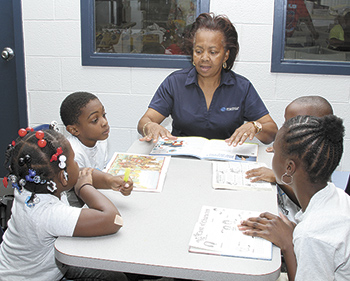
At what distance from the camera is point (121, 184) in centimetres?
136

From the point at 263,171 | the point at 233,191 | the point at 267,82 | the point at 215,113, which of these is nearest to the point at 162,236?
the point at 233,191

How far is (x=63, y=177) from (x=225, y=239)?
0.53 m

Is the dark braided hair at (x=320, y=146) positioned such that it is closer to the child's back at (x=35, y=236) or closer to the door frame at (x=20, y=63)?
the child's back at (x=35, y=236)

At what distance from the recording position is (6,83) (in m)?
3.08

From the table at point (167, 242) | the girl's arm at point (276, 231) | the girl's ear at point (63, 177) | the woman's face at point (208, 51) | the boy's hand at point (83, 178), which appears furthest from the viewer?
the woman's face at point (208, 51)

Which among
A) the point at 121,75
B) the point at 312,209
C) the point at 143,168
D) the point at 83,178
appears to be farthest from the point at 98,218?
the point at 121,75

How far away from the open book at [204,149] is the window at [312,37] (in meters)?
1.08

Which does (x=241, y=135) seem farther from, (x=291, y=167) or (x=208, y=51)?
(x=291, y=167)

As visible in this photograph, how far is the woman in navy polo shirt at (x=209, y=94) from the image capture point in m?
2.16

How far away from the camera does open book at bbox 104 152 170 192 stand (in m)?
1.47

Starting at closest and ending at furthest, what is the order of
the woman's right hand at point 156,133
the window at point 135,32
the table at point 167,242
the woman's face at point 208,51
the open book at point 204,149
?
the table at point 167,242
the open book at point 204,149
the woman's right hand at point 156,133
the woman's face at point 208,51
the window at point 135,32

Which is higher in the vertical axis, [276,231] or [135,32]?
[135,32]

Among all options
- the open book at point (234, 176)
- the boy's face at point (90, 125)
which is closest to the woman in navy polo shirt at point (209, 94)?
the boy's face at point (90, 125)

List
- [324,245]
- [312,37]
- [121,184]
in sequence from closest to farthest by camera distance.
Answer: [324,245] < [121,184] < [312,37]
